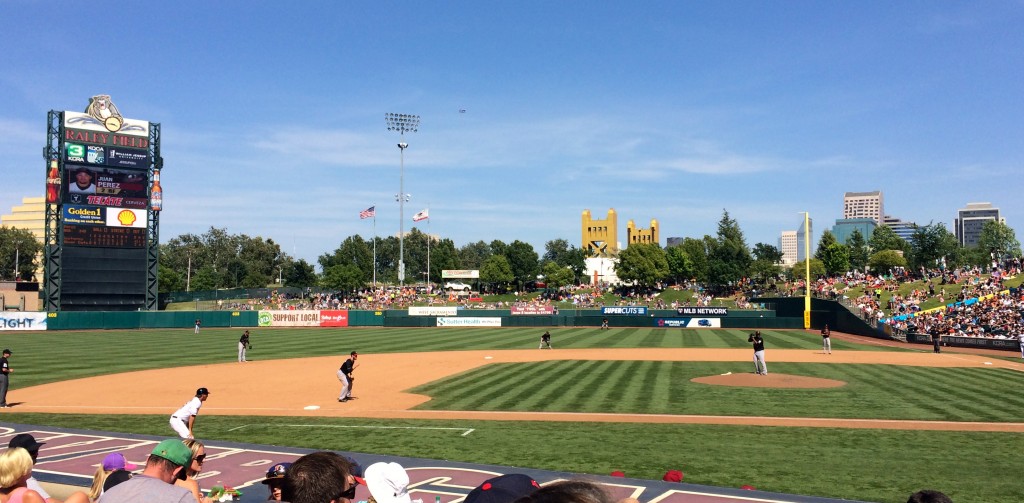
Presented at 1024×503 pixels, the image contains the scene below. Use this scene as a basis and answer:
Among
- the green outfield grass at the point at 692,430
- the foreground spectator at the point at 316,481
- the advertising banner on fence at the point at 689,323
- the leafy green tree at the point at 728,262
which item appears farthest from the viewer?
the leafy green tree at the point at 728,262

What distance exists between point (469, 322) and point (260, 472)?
58.9 meters

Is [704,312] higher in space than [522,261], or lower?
lower

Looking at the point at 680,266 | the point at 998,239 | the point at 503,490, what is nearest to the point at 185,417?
the point at 503,490

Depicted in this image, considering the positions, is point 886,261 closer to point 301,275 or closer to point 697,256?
point 697,256

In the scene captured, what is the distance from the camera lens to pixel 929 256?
100250 mm

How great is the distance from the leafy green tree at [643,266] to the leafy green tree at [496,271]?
861 inches

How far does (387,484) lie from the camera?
203 inches

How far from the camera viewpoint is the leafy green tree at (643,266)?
120 m

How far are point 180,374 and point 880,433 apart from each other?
2815cm

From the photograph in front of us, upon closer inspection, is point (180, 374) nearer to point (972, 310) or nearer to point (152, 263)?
point (152, 263)

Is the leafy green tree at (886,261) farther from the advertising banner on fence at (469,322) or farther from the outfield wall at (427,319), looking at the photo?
the advertising banner on fence at (469,322)

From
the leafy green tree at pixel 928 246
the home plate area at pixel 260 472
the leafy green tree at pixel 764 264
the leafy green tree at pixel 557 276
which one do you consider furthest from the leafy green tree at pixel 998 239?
the home plate area at pixel 260 472

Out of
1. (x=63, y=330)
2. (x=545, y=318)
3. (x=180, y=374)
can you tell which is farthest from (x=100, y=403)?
(x=545, y=318)

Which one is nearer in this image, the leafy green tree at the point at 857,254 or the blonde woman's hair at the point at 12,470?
the blonde woman's hair at the point at 12,470
